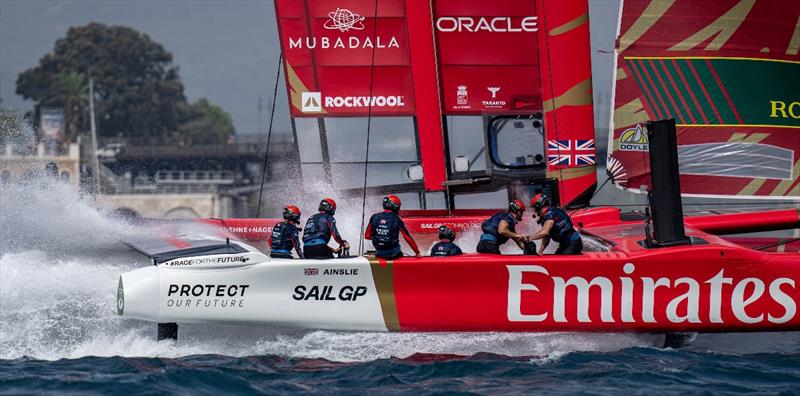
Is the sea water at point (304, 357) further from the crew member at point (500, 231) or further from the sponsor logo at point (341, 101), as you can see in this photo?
the sponsor logo at point (341, 101)

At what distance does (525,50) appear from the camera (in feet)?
42.9

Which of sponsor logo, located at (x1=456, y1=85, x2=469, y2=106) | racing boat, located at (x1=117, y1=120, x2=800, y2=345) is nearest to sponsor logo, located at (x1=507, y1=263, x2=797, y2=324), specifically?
racing boat, located at (x1=117, y1=120, x2=800, y2=345)

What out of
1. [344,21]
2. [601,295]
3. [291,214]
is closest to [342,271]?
[291,214]

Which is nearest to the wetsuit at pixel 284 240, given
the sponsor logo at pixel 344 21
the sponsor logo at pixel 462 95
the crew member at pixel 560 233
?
the crew member at pixel 560 233

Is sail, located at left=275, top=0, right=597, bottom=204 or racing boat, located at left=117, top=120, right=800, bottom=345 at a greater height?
sail, located at left=275, top=0, right=597, bottom=204

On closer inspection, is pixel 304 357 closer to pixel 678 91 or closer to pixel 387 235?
pixel 387 235

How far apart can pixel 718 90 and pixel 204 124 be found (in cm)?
7633

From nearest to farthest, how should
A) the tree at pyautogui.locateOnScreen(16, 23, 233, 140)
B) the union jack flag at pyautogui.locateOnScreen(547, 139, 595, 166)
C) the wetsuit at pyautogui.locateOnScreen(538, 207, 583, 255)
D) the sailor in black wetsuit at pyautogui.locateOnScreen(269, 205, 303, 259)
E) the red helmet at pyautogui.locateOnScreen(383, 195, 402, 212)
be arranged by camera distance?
the wetsuit at pyautogui.locateOnScreen(538, 207, 583, 255) → the red helmet at pyautogui.locateOnScreen(383, 195, 402, 212) → the sailor in black wetsuit at pyautogui.locateOnScreen(269, 205, 303, 259) → the union jack flag at pyautogui.locateOnScreen(547, 139, 595, 166) → the tree at pyautogui.locateOnScreen(16, 23, 233, 140)

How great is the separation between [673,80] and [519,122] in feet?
5.70

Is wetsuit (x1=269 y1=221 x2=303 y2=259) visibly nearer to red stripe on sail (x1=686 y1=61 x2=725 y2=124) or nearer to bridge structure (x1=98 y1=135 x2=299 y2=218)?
red stripe on sail (x1=686 y1=61 x2=725 y2=124)

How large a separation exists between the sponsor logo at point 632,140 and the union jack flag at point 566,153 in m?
0.57

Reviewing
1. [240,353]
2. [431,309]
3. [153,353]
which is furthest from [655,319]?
[153,353]

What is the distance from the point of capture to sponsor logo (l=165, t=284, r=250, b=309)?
929cm

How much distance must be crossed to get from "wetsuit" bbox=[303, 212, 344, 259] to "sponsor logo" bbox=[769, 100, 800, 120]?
4888 mm
